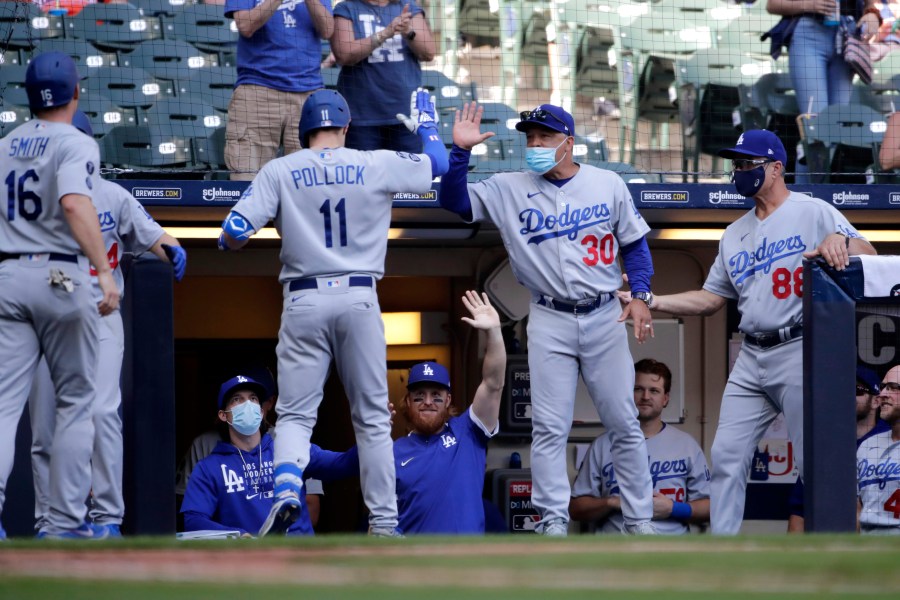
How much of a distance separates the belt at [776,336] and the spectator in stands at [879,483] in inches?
33.0

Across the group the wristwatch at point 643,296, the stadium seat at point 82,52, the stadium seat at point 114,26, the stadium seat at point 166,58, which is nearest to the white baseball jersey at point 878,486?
the wristwatch at point 643,296

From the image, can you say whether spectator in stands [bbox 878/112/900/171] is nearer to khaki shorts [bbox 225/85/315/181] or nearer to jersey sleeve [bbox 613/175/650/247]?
jersey sleeve [bbox 613/175/650/247]

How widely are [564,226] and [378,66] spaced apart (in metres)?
2.31

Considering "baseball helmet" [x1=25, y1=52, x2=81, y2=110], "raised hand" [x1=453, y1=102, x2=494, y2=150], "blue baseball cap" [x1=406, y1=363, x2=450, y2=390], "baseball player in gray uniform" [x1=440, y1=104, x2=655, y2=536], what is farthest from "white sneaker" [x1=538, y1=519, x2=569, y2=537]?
"baseball helmet" [x1=25, y1=52, x2=81, y2=110]

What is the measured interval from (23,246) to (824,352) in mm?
3051

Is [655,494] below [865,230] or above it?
below

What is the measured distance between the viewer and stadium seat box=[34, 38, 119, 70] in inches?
342

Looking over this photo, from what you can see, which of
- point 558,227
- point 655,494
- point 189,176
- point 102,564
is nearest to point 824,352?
point 558,227

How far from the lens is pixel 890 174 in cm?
769

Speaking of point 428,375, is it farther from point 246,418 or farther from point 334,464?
point 246,418

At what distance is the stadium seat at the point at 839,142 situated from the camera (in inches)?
332

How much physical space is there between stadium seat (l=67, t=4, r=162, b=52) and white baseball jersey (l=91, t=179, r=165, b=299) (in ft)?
13.2

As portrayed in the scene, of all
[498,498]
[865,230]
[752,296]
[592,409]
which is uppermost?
[865,230]

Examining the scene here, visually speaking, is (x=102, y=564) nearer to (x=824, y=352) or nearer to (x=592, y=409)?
(x=824, y=352)
